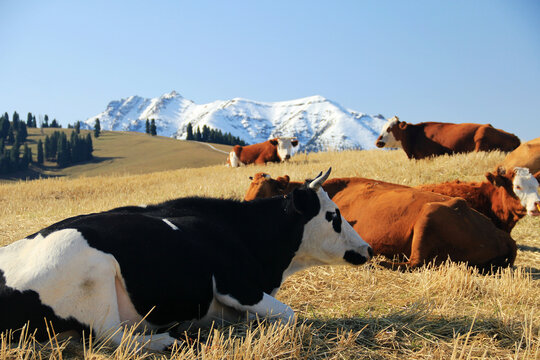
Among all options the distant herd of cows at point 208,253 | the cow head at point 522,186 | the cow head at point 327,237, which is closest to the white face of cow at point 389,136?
the cow head at point 522,186

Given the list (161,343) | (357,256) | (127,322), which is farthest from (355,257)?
(127,322)

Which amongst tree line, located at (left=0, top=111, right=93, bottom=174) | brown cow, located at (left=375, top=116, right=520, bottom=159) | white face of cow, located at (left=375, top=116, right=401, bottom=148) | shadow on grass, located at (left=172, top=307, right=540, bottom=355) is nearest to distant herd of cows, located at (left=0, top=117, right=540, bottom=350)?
shadow on grass, located at (left=172, top=307, right=540, bottom=355)

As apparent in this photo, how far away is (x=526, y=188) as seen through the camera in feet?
27.8

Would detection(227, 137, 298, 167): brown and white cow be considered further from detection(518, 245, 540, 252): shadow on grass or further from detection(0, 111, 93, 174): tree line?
detection(0, 111, 93, 174): tree line

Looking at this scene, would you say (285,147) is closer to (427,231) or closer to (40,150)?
(427,231)

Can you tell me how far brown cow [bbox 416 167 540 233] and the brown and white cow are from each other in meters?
16.2

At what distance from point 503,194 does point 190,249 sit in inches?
271

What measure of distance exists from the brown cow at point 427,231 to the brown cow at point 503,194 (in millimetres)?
1392

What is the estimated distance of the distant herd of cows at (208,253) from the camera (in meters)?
3.38

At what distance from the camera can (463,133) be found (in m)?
17.3

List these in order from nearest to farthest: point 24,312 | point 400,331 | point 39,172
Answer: point 24,312
point 400,331
point 39,172

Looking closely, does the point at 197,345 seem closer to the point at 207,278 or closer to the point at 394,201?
the point at 207,278

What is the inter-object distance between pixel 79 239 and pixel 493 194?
307 inches

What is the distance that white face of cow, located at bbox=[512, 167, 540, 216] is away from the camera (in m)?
8.35
